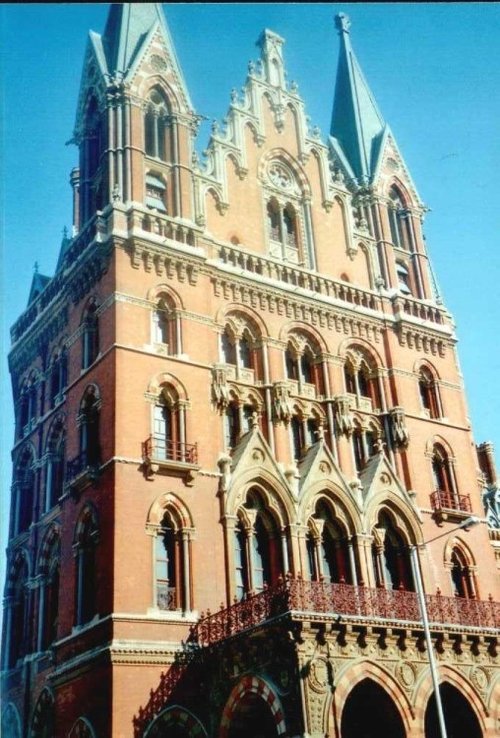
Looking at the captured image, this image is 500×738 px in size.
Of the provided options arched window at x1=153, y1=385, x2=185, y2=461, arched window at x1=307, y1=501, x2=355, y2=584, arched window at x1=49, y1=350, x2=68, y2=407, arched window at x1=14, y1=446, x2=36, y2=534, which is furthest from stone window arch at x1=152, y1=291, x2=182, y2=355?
arched window at x1=14, y1=446, x2=36, y2=534

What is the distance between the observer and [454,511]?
3547 cm

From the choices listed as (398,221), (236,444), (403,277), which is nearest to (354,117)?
(398,221)

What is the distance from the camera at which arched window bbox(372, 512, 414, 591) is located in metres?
32.9

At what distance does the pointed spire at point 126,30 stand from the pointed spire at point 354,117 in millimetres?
11563

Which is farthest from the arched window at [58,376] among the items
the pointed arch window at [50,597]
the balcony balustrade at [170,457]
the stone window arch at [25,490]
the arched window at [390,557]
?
the arched window at [390,557]

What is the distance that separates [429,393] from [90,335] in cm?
1551

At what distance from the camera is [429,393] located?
3956cm

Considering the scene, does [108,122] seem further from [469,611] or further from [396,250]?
[469,611]

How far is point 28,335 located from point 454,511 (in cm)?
1974

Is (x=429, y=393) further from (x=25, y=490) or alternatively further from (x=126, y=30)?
(x=126, y=30)

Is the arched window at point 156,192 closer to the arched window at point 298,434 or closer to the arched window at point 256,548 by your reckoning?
the arched window at point 298,434

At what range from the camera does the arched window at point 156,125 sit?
36.4m

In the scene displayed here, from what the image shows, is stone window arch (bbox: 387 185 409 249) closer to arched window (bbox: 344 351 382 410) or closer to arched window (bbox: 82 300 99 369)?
arched window (bbox: 344 351 382 410)

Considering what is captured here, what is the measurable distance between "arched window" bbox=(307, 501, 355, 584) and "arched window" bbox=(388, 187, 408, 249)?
1638cm
